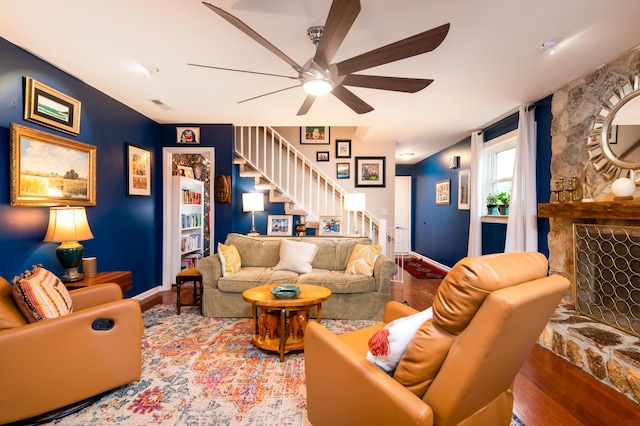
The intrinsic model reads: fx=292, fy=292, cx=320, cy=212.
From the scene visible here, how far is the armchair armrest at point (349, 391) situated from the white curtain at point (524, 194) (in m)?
3.17

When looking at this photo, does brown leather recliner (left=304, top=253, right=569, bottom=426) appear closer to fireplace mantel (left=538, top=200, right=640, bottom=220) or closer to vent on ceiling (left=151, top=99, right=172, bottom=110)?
fireplace mantel (left=538, top=200, right=640, bottom=220)

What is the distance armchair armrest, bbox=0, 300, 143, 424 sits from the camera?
4.91ft

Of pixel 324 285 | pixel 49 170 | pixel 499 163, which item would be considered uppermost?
pixel 499 163

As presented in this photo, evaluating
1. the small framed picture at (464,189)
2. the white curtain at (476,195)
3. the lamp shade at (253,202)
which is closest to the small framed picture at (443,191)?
the small framed picture at (464,189)

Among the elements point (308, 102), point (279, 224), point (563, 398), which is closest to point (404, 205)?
point (279, 224)

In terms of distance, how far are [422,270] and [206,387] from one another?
15.7 ft

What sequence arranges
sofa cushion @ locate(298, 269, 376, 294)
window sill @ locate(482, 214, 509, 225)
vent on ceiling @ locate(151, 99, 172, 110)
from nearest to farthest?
sofa cushion @ locate(298, 269, 376, 294), vent on ceiling @ locate(151, 99, 172, 110), window sill @ locate(482, 214, 509, 225)

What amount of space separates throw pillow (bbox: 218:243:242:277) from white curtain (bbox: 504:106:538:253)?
3331 mm

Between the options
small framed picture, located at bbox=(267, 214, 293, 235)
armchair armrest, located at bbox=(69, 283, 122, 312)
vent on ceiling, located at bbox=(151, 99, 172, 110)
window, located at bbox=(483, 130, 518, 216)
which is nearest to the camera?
armchair armrest, located at bbox=(69, 283, 122, 312)

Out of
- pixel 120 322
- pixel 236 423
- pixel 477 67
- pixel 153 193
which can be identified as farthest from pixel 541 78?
pixel 153 193

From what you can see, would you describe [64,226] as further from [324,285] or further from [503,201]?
[503,201]

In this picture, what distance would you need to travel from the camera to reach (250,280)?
10.3 ft

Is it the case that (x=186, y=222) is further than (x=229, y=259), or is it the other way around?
(x=186, y=222)

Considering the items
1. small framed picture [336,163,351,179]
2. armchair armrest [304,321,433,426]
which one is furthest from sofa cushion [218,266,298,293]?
small framed picture [336,163,351,179]
